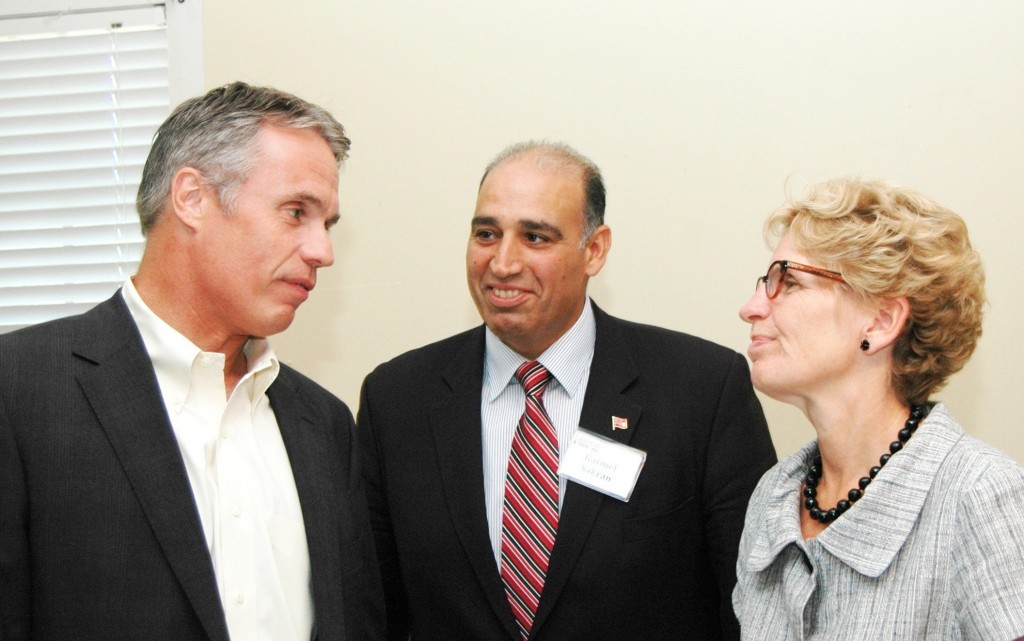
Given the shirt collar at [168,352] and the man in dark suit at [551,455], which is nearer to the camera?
the shirt collar at [168,352]

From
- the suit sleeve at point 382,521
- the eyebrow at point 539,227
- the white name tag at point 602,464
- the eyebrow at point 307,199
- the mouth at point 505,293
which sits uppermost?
the eyebrow at point 307,199

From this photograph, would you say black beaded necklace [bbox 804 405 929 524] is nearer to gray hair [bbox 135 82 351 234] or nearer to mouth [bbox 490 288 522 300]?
mouth [bbox 490 288 522 300]

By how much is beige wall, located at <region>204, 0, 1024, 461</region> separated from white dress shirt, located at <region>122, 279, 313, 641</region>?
49.6 inches

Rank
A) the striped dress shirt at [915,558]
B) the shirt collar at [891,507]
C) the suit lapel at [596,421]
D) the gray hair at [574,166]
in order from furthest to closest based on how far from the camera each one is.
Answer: the gray hair at [574,166]
the suit lapel at [596,421]
the shirt collar at [891,507]
the striped dress shirt at [915,558]

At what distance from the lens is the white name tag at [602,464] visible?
91.0 inches

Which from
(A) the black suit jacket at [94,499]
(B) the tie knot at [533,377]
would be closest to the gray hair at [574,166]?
(B) the tie knot at [533,377]

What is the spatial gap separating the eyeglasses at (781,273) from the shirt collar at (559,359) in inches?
25.6

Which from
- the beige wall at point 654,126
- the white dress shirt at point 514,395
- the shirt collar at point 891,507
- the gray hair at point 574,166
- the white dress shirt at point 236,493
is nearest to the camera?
the shirt collar at point 891,507

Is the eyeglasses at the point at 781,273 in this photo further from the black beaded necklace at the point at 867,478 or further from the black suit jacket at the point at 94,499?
the black suit jacket at the point at 94,499

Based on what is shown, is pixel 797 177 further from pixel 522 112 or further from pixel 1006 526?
pixel 1006 526

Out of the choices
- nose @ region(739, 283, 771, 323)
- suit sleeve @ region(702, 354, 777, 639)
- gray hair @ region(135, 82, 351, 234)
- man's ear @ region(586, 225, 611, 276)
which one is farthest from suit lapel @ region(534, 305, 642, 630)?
gray hair @ region(135, 82, 351, 234)

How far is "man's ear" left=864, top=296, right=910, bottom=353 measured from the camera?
1868 millimetres

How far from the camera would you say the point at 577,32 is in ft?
10.1

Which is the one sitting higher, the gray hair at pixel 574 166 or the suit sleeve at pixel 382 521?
the gray hair at pixel 574 166
